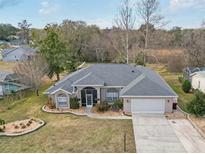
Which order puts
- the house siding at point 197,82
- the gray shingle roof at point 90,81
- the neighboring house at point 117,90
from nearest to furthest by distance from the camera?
the neighboring house at point 117,90 < the gray shingle roof at point 90,81 < the house siding at point 197,82

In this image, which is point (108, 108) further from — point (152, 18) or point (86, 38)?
A: point (86, 38)

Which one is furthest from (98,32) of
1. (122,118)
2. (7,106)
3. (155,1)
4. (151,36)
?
(122,118)

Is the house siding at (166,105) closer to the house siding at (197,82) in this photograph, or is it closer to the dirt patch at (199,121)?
the dirt patch at (199,121)

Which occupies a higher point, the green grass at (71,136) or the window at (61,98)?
the window at (61,98)

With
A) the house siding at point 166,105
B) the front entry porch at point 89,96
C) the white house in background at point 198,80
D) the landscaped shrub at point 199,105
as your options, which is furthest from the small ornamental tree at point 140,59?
the landscaped shrub at point 199,105

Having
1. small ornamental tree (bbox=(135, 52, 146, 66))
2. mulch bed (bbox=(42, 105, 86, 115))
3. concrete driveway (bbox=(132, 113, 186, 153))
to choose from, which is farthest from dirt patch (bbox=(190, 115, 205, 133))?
small ornamental tree (bbox=(135, 52, 146, 66))

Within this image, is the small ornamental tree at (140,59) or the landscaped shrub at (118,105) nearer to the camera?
the landscaped shrub at (118,105)

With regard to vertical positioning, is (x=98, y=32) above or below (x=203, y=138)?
above
